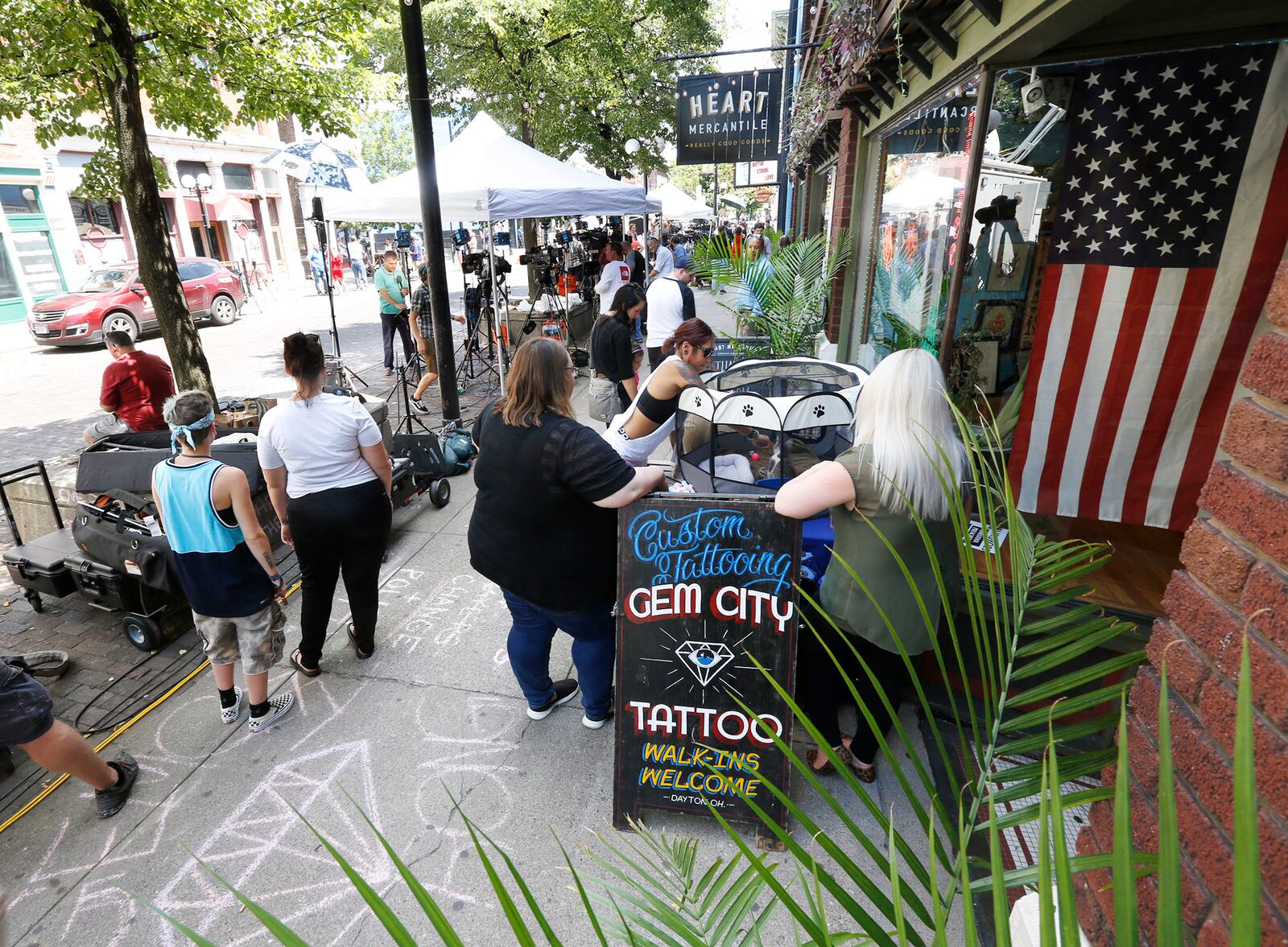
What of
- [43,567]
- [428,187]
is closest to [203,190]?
[428,187]

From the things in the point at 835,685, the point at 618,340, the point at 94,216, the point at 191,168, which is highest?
the point at 191,168

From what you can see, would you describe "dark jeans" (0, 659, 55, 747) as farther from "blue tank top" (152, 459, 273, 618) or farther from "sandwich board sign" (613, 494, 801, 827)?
"sandwich board sign" (613, 494, 801, 827)

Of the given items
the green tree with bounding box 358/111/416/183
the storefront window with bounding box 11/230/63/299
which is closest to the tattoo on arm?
the storefront window with bounding box 11/230/63/299

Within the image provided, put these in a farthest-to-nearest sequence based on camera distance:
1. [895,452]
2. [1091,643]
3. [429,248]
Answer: [429,248] < [895,452] < [1091,643]

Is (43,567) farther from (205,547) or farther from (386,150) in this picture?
(386,150)

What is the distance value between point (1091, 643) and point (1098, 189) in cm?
234

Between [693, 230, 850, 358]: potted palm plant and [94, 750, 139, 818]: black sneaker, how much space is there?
5293 millimetres

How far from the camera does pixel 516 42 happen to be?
1587 cm

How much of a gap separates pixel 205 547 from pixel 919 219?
4.80m

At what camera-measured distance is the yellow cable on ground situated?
3.02 metres

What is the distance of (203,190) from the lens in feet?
73.0

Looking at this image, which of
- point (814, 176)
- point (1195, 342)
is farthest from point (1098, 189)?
point (814, 176)

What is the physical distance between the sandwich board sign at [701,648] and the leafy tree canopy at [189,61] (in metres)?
5.99

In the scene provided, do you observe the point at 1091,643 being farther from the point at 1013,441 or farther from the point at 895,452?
the point at 1013,441
